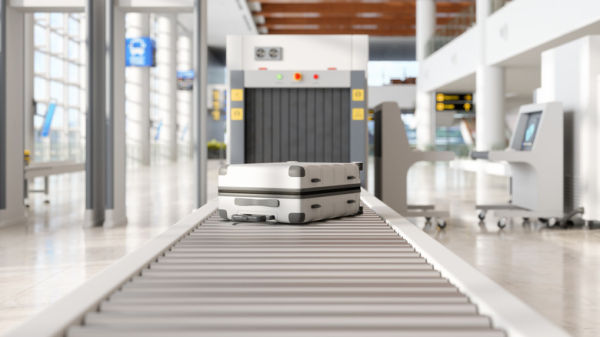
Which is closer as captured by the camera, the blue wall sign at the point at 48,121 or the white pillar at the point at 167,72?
the blue wall sign at the point at 48,121

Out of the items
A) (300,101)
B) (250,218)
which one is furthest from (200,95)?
(250,218)

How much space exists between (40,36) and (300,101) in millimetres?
13710

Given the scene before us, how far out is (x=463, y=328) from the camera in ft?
5.27

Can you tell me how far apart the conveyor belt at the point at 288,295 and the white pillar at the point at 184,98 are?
33761 mm

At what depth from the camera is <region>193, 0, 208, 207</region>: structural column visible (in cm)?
762

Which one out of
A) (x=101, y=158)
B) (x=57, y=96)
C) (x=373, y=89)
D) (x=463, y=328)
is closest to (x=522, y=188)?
(x=101, y=158)

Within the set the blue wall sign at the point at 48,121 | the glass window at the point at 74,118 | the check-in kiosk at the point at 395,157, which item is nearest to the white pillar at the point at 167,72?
the glass window at the point at 74,118

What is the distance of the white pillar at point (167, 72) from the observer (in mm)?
30188

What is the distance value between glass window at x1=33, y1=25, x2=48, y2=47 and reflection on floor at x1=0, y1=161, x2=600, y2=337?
29.7 ft

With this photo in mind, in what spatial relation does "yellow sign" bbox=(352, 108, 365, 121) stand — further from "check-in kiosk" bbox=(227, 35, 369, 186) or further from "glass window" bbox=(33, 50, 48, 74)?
"glass window" bbox=(33, 50, 48, 74)

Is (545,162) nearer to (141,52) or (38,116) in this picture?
(141,52)

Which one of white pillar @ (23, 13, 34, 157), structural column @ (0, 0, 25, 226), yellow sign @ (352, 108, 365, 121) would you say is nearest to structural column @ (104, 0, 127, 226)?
structural column @ (0, 0, 25, 226)

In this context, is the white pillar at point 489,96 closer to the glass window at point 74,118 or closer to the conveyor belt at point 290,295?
the glass window at point 74,118

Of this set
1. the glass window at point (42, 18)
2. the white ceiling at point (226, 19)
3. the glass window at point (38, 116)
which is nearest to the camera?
the glass window at point (38, 116)
